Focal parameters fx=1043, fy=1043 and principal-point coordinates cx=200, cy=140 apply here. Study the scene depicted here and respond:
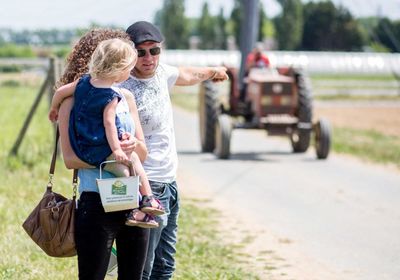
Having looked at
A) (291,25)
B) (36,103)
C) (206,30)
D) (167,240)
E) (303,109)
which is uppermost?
(167,240)

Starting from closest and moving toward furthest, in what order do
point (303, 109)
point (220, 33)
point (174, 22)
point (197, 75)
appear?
point (197, 75), point (303, 109), point (174, 22), point (220, 33)

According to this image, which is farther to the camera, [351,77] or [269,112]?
[351,77]

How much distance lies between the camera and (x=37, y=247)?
8320 millimetres

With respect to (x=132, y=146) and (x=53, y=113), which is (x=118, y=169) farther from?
(x=53, y=113)

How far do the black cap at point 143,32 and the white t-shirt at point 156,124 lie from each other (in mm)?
238

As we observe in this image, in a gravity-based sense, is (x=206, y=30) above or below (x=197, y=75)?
below

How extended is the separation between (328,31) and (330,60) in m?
32.3

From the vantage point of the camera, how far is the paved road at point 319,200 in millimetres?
8430

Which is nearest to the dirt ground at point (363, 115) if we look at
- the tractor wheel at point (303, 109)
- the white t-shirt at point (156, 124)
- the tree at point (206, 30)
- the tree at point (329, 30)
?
the tractor wheel at point (303, 109)

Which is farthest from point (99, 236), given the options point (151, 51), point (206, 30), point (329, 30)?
point (206, 30)

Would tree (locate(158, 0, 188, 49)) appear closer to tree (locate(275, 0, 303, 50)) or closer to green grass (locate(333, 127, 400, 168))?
tree (locate(275, 0, 303, 50))

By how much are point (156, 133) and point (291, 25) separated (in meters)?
121

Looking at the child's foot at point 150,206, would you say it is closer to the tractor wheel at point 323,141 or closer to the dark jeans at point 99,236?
the dark jeans at point 99,236

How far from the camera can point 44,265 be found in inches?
299
